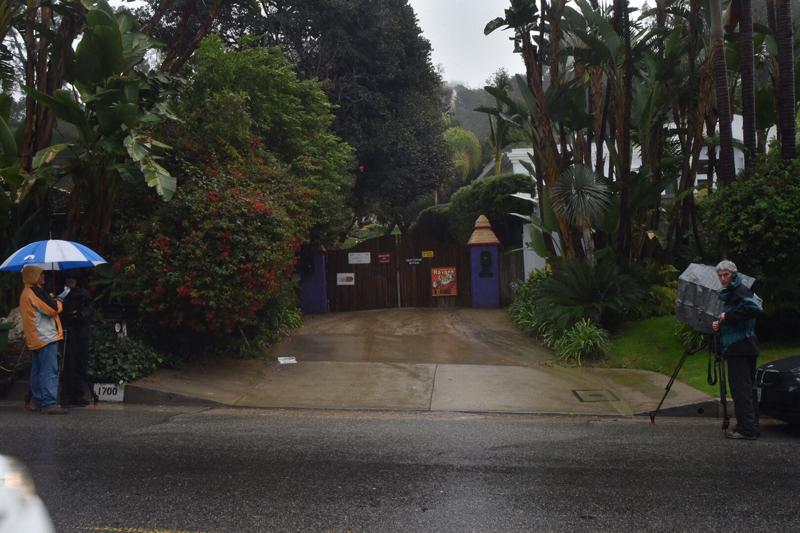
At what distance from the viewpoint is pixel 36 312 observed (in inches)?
340

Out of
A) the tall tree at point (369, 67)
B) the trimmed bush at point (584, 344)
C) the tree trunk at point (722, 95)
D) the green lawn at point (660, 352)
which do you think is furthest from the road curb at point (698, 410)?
the tall tree at point (369, 67)

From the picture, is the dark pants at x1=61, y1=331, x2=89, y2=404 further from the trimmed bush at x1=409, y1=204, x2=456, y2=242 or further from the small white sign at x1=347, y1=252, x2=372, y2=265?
the trimmed bush at x1=409, y1=204, x2=456, y2=242

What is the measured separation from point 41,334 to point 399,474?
5033mm

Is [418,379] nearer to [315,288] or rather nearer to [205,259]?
[205,259]

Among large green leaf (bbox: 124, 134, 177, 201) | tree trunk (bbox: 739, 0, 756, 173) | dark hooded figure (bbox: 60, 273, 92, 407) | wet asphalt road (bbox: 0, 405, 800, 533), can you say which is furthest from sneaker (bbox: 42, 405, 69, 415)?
tree trunk (bbox: 739, 0, 756, 173)

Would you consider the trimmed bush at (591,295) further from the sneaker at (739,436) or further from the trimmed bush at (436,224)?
the trimmed bush at (436,224)

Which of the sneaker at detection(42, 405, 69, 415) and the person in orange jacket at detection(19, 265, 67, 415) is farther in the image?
the sneaker at detection(42, 405, 69, 415)

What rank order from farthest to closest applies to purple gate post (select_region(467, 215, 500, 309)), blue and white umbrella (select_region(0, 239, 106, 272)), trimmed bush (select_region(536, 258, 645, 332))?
purple gate post (select_region(467, 215, 500, 309)), trimmed bush (select_region(536, 258, 645, 332)), blue and white umbrella (select_region(0, 239, 106, 272))

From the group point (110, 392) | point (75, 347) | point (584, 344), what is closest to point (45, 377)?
point (75, 347)

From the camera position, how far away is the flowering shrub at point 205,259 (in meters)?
10.5

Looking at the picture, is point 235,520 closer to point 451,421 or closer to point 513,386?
→ point 451,421

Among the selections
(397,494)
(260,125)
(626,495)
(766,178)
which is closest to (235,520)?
(397,494)

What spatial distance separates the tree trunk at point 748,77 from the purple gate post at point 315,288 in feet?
33.6

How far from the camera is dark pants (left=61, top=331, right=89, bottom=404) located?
368 inches
